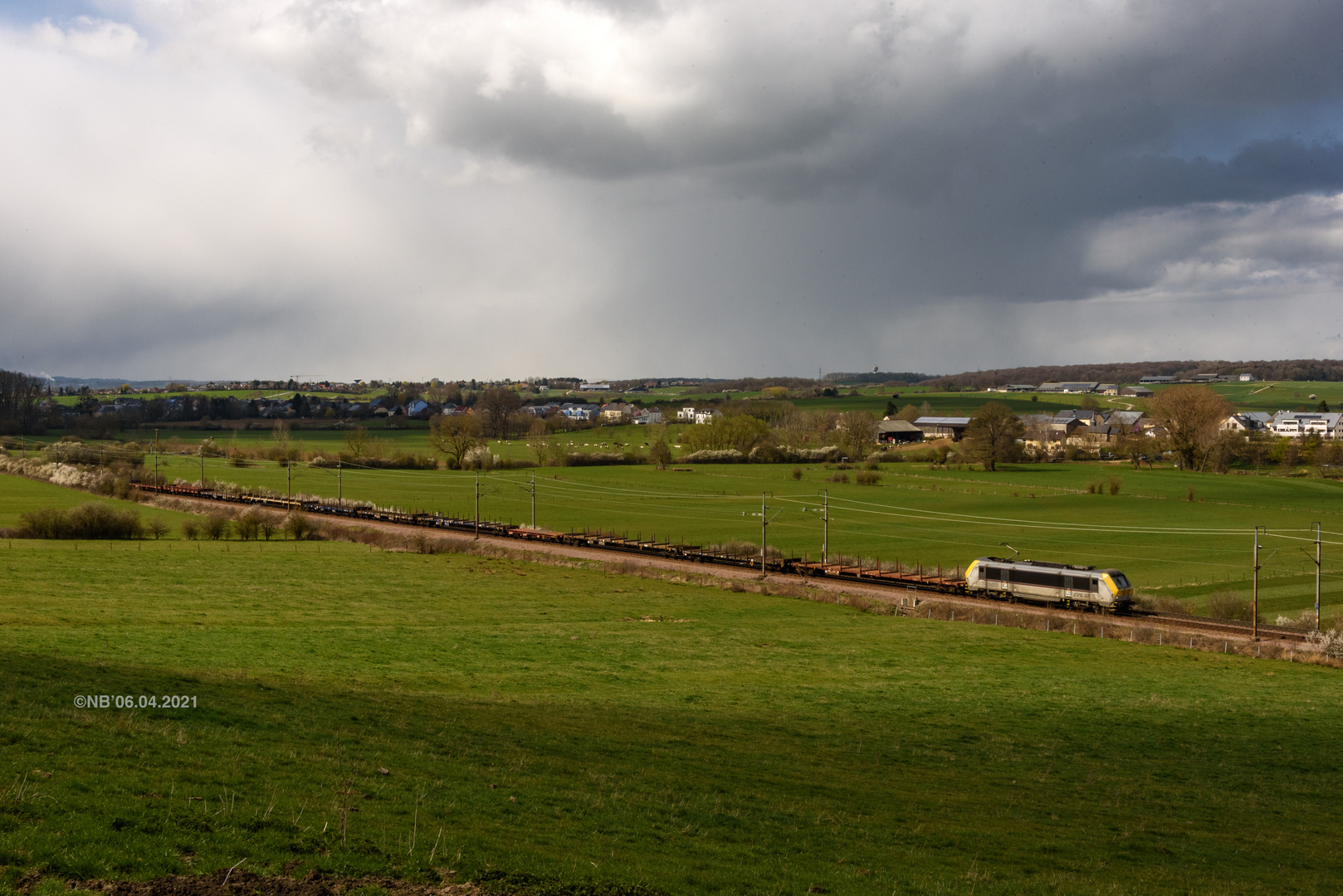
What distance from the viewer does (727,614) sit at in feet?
159

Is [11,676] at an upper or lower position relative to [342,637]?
upper

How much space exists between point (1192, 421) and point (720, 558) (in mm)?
101134

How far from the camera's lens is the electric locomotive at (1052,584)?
52.2 meters

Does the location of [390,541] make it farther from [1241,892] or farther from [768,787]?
[1241,892]

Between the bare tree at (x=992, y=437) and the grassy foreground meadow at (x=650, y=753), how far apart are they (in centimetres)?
9856

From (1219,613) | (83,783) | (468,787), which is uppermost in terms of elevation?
(83,783)

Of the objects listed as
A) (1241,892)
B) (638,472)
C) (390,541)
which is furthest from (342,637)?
(638,472)

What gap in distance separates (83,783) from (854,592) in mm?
47771

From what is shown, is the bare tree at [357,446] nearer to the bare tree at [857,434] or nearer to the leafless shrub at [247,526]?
the leafless shrub at [247,526]

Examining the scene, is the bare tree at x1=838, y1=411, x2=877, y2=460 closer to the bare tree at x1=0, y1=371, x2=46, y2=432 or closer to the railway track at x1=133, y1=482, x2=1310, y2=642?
the railway track at x1=133, y1=482, x2=1310, y2=642

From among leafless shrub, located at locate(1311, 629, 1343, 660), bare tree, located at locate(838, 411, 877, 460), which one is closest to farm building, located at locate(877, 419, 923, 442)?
bare tree, located at locate(838, 411, 877, 460)

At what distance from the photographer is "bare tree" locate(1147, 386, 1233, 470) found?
136000 mm

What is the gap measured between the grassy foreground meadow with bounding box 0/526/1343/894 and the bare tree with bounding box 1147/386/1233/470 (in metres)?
109

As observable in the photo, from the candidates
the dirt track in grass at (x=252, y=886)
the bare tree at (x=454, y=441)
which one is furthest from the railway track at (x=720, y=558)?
the dirt track in grass at (x=252, y=886)
